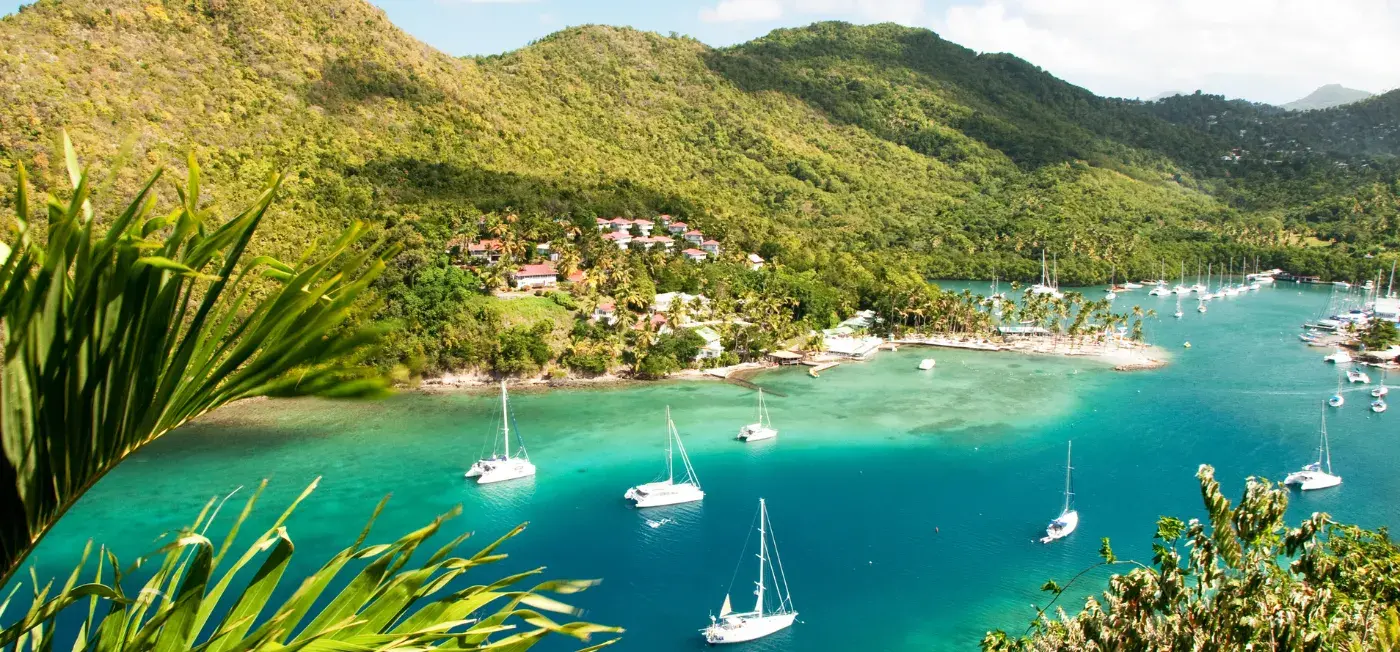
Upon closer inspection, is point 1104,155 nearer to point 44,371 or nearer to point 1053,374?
point 1053,374

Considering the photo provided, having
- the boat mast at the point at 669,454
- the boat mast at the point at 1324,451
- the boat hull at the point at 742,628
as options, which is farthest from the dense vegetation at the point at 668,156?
the boat mast at the point at 1324,451

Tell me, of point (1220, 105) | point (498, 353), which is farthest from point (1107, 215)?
point (1220, 105)

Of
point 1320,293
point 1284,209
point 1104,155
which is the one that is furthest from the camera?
point 1104,155

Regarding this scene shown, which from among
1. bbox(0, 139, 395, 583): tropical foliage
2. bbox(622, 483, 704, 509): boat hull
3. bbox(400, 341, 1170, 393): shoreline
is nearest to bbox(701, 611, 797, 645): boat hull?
bbox(622, 483, 704, 509): boat hull

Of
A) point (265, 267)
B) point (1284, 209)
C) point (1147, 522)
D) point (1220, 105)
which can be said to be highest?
point (1220, 105)

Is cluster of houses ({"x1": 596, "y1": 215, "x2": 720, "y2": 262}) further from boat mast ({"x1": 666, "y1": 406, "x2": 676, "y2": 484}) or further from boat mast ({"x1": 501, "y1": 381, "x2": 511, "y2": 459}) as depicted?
boat mast ({"x1": 666, "y1": 406, "x2": 676, "y2": 484})

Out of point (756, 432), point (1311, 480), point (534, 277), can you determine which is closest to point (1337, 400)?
point (1311, 480)

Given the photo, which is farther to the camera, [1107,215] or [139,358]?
[1107,215]
